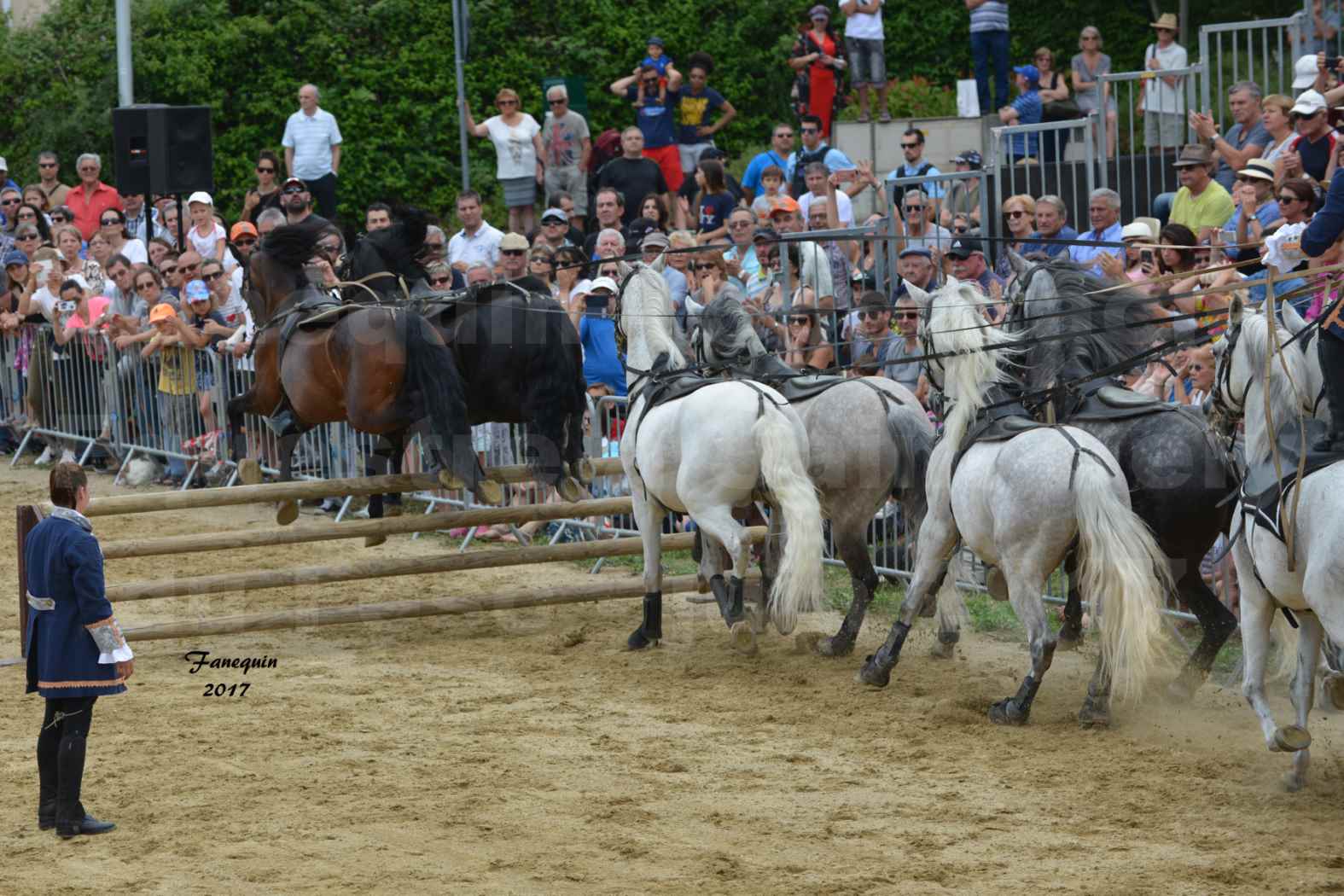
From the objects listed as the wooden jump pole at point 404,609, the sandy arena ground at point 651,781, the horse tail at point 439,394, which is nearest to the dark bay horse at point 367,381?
the horse tail at point 439,394

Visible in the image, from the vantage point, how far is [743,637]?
1038cm

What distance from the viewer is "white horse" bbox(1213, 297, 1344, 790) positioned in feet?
24.0

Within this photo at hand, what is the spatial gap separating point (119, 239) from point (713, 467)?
34.8 feet

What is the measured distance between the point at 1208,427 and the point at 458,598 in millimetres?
4983

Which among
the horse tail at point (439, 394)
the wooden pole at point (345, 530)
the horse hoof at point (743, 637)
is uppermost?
the horse tail at point (439, 394)

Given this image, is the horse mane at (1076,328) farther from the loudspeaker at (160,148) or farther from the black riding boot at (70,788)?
the loudspeaker at (160,148)

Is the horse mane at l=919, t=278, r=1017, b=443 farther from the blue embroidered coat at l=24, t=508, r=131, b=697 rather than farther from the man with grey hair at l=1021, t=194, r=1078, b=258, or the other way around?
the blue embroidered coat at l=24, t=508, r=131, b=697

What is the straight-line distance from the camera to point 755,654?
10625 mm

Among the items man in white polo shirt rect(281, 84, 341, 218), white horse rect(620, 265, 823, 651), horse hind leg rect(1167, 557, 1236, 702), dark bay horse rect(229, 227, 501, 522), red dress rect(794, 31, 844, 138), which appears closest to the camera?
horse hind leg rect(1167, 557, 1236, 702)

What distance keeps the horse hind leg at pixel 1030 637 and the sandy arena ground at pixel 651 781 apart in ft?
0.42

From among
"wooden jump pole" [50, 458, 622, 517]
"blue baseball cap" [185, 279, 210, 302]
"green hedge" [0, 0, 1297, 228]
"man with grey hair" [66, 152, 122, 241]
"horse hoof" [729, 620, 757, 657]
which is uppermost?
"green hedge" [0, 0, 1297, 228]

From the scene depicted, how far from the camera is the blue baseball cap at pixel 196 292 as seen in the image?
51.8 feet

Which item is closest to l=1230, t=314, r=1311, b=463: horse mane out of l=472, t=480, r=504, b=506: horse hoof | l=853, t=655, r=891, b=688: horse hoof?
l=853, t=655, r=891, b=688: horse hoof

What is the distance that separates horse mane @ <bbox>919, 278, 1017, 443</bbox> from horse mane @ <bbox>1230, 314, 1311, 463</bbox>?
5.57 ft
